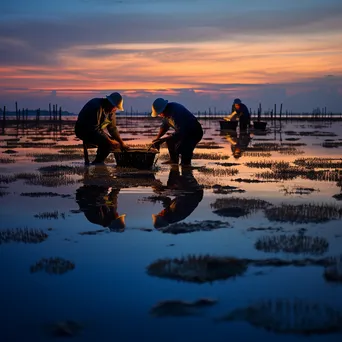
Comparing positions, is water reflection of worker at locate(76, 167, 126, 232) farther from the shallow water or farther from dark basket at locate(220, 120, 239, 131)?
dark basket at locate(220, 120, 239, 131)

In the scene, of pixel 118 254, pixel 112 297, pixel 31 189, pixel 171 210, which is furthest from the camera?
pixel 31 189

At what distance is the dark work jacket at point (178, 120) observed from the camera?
17016 millimetres

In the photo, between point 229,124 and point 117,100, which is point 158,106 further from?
point 229,124

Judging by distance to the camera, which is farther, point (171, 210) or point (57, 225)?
point (171, 210)

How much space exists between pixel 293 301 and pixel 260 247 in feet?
6.48

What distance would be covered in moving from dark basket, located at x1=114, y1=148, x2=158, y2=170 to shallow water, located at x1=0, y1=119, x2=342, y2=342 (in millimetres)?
3228

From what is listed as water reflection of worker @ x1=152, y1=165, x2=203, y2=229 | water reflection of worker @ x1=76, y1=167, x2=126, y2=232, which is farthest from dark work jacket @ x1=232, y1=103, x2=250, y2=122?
water reflection of worker @ x1=76, y1=167, x2=126, y2=232

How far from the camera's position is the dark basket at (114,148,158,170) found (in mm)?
16123


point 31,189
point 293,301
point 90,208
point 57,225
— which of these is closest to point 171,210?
point 90,208

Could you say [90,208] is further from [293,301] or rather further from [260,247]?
[293,301]

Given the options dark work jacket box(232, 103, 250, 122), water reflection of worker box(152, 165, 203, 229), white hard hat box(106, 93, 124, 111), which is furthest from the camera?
dark work jacket box(232, 103, 250, 122)

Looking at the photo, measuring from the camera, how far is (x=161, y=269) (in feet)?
20.5

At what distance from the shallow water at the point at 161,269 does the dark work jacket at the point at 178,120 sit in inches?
172

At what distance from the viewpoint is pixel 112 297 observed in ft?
17.7
